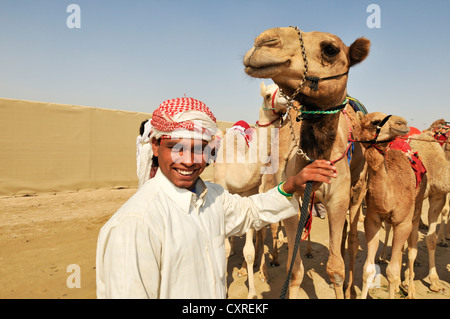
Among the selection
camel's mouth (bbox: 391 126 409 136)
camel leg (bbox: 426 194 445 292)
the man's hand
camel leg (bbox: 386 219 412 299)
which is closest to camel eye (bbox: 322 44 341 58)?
the man's hand

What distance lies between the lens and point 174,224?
126 cm

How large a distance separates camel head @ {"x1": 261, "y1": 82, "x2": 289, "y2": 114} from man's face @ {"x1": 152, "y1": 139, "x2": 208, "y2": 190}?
2.46 metres

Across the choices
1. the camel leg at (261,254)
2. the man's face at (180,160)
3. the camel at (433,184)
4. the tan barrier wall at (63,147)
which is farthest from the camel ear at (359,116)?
the tan barrier wall at (63,147)

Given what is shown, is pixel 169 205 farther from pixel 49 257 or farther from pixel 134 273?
pixel 49 257

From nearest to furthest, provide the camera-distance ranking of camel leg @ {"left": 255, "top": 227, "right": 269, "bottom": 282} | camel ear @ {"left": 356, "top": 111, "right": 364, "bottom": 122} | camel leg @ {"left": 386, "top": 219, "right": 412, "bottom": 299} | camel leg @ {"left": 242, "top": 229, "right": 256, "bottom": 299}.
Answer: camel ear @ {"left": 356, "top": 111, "right": 364, "bottom": 122}
camel leg @ {"left": 386, "top": 219, "right": 412, "bottom": 299}
camel leg @ {"left": 242, "top": 229, "right": 256, "bottom": 299}
camel leg @ {"left": 255, "top": 227, "right": 269, "bottom": 282}

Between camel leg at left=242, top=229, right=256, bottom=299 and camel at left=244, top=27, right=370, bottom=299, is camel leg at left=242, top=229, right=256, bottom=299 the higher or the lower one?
the lower one

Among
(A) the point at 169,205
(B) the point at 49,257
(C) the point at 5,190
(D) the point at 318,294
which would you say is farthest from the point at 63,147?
(A) the point at 169,205

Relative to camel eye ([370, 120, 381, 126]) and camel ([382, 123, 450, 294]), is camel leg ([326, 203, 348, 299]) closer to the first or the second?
camel eye ([370, 120, 381, 126])

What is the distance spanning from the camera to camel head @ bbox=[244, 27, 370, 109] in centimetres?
179

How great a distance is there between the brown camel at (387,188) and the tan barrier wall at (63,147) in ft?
35.3

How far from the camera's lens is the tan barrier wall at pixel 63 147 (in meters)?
9.47

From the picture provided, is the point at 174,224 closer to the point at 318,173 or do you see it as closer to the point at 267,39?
the point at 318,173

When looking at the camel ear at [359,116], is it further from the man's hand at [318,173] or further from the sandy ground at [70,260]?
the sandy ground at [70,260]
